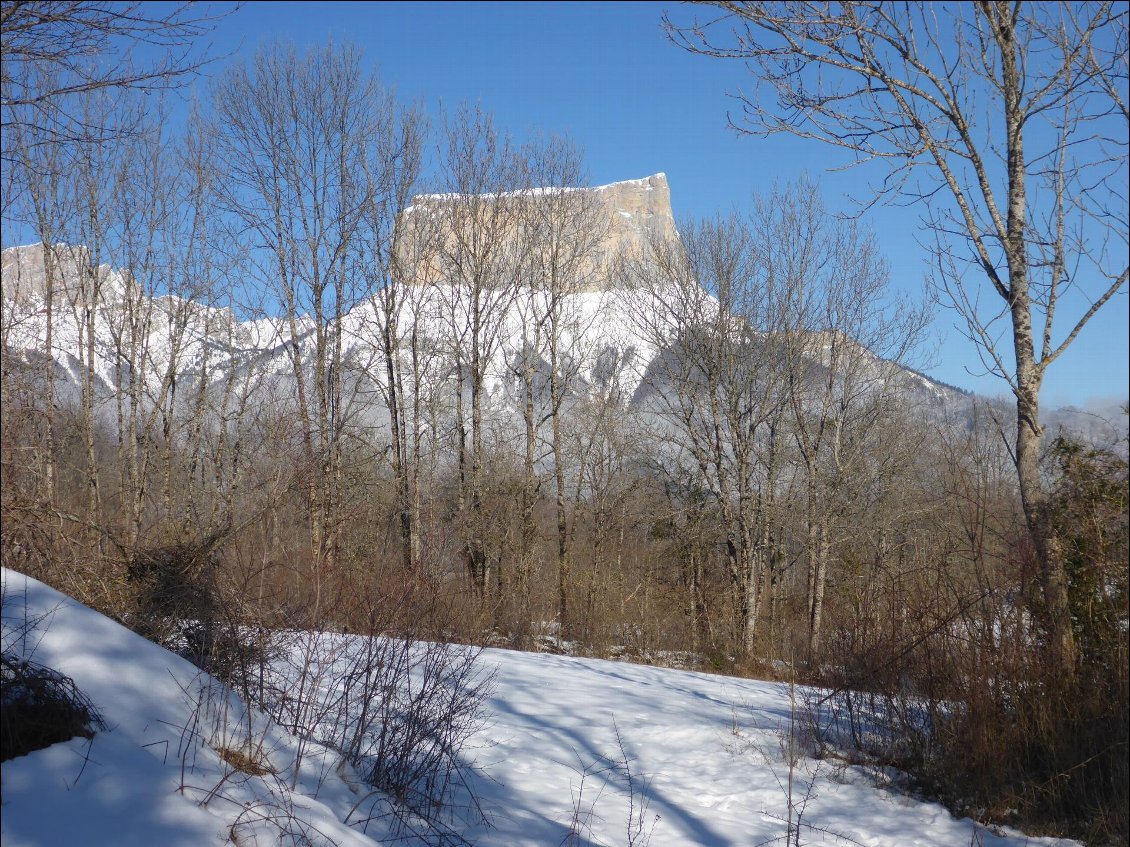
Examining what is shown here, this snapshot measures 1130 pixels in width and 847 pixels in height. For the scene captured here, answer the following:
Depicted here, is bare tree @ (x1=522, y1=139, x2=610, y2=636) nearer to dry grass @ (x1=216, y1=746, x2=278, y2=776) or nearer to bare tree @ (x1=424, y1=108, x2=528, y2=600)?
bare tree @ (x1=424, y1=108, x2=528, y2=600)

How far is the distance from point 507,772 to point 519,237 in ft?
54.8

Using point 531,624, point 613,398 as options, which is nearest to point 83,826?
point 531,624

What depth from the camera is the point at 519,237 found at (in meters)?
20.9

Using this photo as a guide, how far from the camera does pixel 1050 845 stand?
510 centimetres

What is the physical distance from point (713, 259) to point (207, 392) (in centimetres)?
1339

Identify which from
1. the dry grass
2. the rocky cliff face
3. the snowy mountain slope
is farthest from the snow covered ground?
the rocky cliff face

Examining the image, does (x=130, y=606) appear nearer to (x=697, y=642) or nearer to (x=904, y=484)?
(x=697, y=642)

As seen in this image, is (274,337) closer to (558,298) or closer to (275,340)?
(275,340)

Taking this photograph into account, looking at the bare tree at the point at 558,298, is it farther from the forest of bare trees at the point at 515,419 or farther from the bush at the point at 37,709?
the bush at the point at 37,709

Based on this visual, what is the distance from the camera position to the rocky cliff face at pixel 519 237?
1983 cm

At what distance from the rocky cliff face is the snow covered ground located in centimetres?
1231

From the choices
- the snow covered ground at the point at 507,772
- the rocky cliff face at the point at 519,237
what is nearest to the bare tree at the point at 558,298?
the rocky cliff face at the point at 519,237

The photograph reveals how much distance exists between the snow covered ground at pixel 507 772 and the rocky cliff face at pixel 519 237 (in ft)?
40.4

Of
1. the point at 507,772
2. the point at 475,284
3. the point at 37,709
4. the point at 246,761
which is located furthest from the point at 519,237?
the point at 37,709
